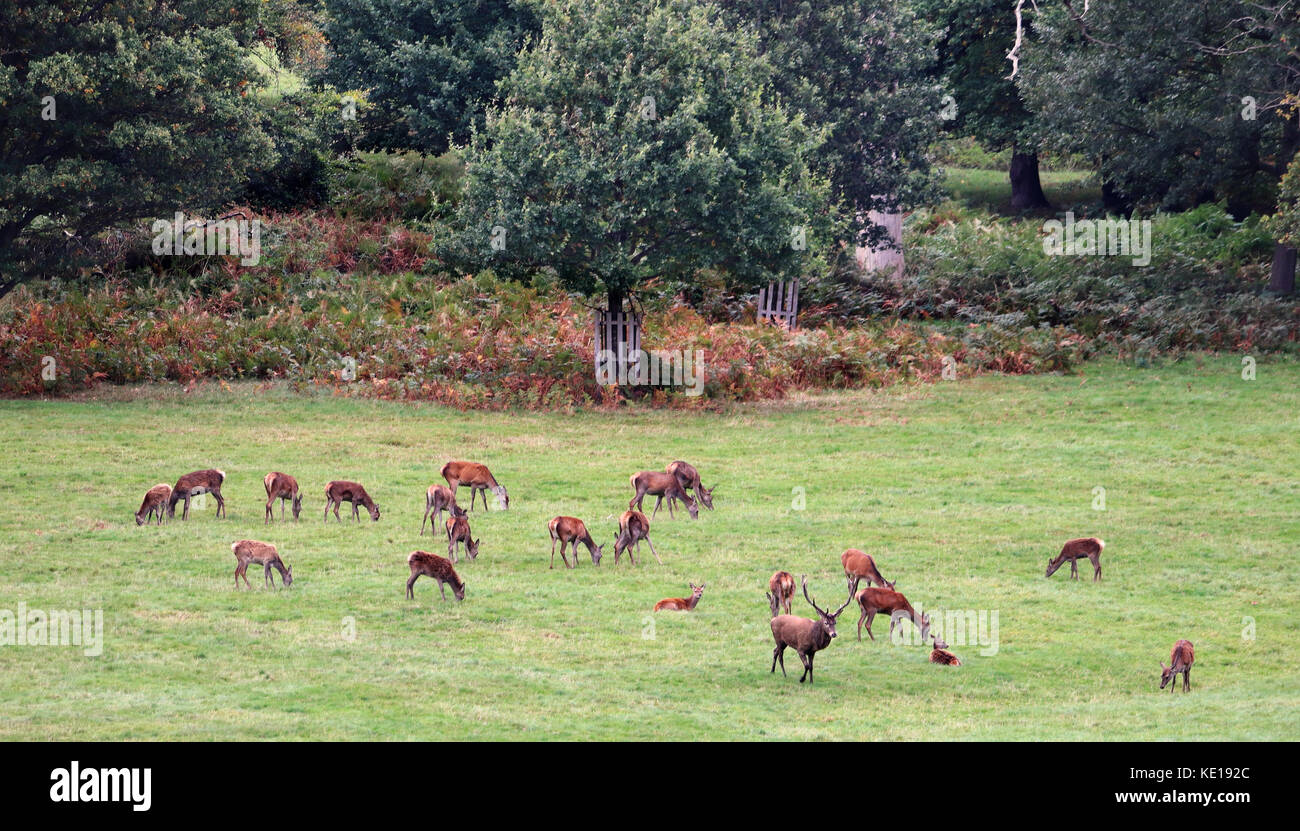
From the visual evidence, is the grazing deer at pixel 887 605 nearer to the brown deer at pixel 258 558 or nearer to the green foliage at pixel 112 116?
the brown deer at pixel 258 558

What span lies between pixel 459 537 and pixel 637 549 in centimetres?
295

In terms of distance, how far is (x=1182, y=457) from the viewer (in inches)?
1192

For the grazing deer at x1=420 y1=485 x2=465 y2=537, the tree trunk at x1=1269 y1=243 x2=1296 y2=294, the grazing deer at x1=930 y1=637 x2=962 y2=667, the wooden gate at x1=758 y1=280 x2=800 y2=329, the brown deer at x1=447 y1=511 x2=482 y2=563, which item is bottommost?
the grazing deer at x1=930 y1=637 x2=962 y2=667

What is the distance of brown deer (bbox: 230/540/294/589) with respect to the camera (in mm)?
19875

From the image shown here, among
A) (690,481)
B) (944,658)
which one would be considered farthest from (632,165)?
(944,658)

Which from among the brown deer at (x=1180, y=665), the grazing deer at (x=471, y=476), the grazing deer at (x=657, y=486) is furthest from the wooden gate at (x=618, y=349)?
the brown deer at (x=1180, y=665)

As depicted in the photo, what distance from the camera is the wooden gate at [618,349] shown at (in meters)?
35.9

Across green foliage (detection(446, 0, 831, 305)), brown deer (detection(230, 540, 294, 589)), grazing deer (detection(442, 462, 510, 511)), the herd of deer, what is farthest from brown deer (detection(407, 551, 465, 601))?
green foliage (detection(446, 0, 831, 305))

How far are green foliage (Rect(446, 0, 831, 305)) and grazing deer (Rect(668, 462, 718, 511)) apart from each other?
9.47m

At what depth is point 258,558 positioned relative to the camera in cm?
1992

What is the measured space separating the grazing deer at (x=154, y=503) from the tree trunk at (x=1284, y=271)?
32351 mm

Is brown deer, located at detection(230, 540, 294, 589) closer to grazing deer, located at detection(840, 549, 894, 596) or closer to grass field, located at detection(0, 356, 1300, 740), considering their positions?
grass field, located at detection(0, 356, 1300, 740)

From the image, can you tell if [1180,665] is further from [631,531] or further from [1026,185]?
[1026,185]

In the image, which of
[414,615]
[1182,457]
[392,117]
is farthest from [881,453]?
[392,117]
